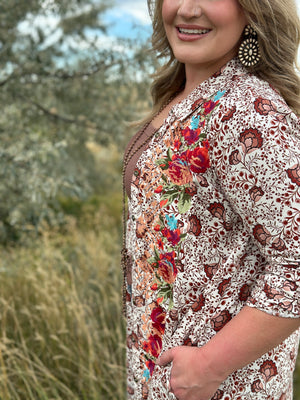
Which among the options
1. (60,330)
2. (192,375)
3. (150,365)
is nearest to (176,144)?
(192,375)

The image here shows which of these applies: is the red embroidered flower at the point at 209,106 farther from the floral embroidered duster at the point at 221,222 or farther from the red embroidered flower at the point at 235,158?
the red embroidered flower at the point at 235,158

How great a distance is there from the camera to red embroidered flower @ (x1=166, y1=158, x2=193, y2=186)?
1.23 meters

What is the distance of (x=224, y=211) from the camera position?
1194 millimetres

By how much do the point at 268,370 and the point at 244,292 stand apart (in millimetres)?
257

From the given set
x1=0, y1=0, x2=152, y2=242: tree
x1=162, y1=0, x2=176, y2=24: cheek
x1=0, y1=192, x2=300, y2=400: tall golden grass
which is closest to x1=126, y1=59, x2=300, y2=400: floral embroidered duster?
x1=162, y1=0, x2=176, y2=24: cheek

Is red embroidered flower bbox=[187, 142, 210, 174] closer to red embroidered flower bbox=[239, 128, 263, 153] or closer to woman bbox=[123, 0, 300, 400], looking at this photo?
woman bbox=[123, 0, 300, 400]

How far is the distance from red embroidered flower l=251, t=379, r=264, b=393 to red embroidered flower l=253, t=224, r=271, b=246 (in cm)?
43

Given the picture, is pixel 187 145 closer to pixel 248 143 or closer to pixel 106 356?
pixel 248 143

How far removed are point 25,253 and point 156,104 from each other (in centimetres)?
314

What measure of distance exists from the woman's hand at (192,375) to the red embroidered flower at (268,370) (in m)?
0.17

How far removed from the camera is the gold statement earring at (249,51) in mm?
1277

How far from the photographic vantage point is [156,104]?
1.86 meters

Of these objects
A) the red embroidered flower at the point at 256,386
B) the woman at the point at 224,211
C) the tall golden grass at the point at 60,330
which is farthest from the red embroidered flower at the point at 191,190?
the tall golden grass at the point at 60,330

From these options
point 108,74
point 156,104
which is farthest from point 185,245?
point 108,74
